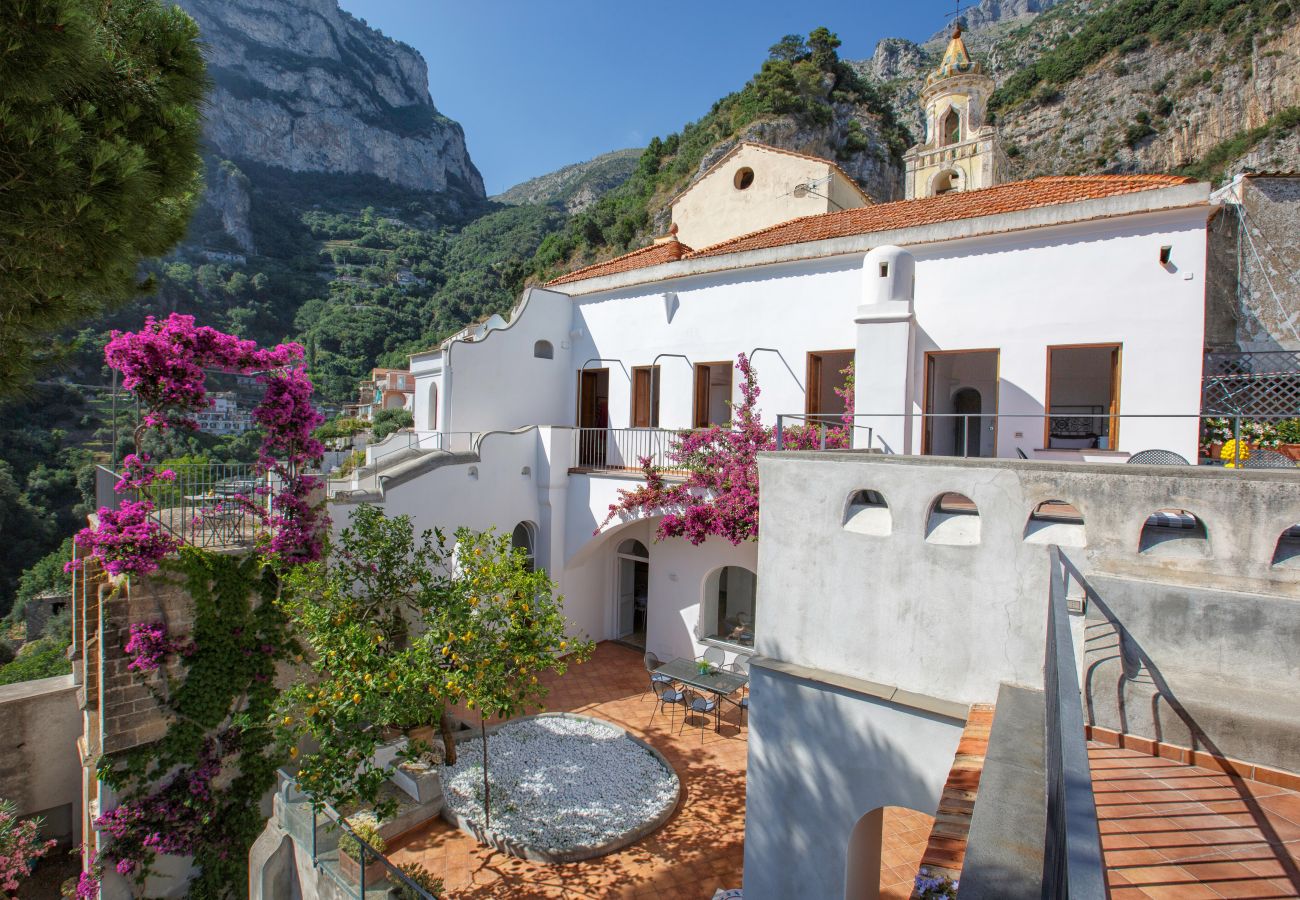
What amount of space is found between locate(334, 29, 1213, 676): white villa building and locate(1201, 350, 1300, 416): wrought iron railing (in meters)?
0.40

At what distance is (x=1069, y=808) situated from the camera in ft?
3.54

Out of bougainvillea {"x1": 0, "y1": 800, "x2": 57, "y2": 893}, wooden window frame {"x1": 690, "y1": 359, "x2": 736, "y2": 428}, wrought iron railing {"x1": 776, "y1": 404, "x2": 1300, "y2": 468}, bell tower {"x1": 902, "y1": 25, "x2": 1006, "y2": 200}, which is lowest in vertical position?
bougainvillea {"x1": 0, "y1": 800, "x2": 57, "y2": 893}

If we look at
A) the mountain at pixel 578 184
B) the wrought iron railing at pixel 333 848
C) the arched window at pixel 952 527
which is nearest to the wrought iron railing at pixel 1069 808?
the arched window at pixel 952 527

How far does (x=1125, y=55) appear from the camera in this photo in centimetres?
4706

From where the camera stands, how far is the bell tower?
23.0 m

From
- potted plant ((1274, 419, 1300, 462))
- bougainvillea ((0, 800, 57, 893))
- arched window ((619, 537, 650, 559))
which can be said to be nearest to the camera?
potted plant ((1274, 419, 1300, 462))

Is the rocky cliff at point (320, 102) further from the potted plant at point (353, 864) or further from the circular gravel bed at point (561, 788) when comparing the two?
the potted plant at point (353, 864)

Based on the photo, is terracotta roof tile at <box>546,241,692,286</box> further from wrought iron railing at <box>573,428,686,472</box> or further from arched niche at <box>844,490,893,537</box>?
arched niche at <box>844,490,893,537</box>

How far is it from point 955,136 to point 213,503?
28585 mm

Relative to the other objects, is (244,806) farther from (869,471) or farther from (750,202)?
(750,202)

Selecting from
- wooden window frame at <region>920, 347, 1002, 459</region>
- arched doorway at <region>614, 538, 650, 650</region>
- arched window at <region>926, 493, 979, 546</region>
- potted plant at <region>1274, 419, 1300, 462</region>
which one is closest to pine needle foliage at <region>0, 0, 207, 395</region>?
arched window at <region>926, 493, 979, 546</region>

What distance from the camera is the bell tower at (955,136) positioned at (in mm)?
22953

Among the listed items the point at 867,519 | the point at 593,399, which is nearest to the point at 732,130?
the point at 593,399

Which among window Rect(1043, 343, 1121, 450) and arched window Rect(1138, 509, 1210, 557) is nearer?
arched window Rect(1138, 509, 1210, 557)
